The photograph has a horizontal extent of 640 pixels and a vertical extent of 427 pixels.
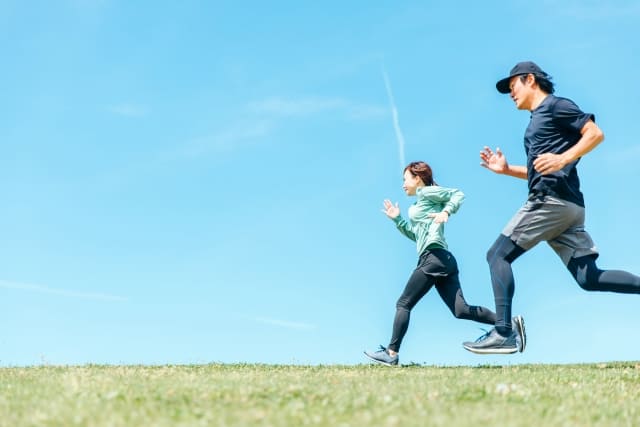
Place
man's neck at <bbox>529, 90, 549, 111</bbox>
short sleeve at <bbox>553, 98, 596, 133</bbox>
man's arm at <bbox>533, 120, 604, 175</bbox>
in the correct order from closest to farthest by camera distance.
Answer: man's arm at <bbox>533, 120, 604, 175</bbox>, short sleeve at <bbox>553, 98, 596, 133</bbox>, man's neck at <bbox>529, 90, 549, 111</bbox>

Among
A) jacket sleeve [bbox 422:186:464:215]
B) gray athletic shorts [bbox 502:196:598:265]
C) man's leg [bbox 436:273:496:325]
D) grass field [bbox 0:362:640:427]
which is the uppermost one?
jacket sleeve [bbox 422:186:464:215]

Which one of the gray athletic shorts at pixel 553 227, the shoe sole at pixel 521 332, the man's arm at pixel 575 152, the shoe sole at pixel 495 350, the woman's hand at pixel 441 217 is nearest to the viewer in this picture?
the man's arm at pixel 575 152

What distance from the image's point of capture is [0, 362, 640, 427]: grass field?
610 centimetres

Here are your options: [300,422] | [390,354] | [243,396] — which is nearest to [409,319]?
[390,354]

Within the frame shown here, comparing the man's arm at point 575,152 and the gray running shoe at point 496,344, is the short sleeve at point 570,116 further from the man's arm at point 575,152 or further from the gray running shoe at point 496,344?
the gray running shoe at point 496,344

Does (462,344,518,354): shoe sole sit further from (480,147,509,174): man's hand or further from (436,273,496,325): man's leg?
(480,147,509,174): man's hand

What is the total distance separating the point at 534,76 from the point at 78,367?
7717mm

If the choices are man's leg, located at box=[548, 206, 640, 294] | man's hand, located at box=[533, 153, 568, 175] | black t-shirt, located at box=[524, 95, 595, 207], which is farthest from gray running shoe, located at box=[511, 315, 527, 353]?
man's hand, located at box=[533, 153, 568, 175]

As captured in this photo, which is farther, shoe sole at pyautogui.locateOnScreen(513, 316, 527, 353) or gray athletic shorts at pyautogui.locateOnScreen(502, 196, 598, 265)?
shoe sole at pyautogui.locateOnScreen(513, 316, 527, 353)

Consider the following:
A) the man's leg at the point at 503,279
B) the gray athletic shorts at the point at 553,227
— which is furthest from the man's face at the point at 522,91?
the man's leg at the point at 503,279

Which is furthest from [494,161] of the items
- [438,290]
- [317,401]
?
[317,401]

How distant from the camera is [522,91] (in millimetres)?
10750

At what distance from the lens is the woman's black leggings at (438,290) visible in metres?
12.2

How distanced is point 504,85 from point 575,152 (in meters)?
1.66
